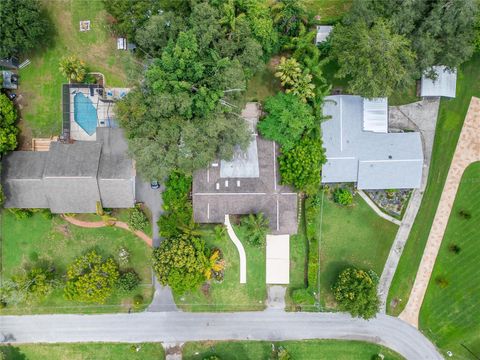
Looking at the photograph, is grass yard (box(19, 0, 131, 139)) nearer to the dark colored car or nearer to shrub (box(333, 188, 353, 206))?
the dark colored car

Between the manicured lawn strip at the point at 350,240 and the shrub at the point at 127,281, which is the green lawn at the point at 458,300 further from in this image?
the shrub at the point at 127,281

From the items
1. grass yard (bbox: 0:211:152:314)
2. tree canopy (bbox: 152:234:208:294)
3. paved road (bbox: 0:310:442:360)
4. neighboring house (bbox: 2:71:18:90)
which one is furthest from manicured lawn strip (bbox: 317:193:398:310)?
neighboring house (bbox: 2:71:18:90)

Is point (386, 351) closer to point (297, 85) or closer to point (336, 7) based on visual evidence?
point (297, 85)

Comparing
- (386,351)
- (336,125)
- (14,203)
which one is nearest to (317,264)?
(386,351)

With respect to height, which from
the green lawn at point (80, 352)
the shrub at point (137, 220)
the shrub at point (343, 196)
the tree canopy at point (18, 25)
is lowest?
the green lawn at point (80, 352)

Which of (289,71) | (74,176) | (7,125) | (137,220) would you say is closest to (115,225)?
(137,220)

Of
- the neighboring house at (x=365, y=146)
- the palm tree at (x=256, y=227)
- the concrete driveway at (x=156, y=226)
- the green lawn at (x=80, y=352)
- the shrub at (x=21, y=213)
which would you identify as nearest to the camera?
the palm tree at (x=256, y=227)

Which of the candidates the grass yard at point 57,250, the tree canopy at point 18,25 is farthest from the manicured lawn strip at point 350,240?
the tree canopy at point 18,25
